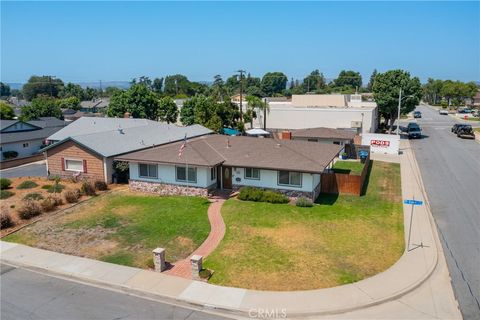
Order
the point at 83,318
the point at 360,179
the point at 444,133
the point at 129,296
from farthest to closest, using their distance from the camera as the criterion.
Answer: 1. the point at 444,133
2. the point at 360,179
3. the point at 129,296
4. the point at 83,318

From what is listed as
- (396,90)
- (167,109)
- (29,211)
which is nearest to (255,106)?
(167,109)

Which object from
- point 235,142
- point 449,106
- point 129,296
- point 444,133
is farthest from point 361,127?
point 449,106

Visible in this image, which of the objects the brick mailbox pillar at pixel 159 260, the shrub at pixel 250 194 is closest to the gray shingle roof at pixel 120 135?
the shrub at pixel 250 194

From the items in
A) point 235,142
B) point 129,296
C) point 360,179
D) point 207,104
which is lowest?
point 129,296

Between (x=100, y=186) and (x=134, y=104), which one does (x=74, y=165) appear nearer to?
(x=100, y=186)

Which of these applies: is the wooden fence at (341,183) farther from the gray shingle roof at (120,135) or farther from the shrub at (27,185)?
the shrub at (27,185)

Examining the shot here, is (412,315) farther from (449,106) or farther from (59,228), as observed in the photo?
(449,106)
